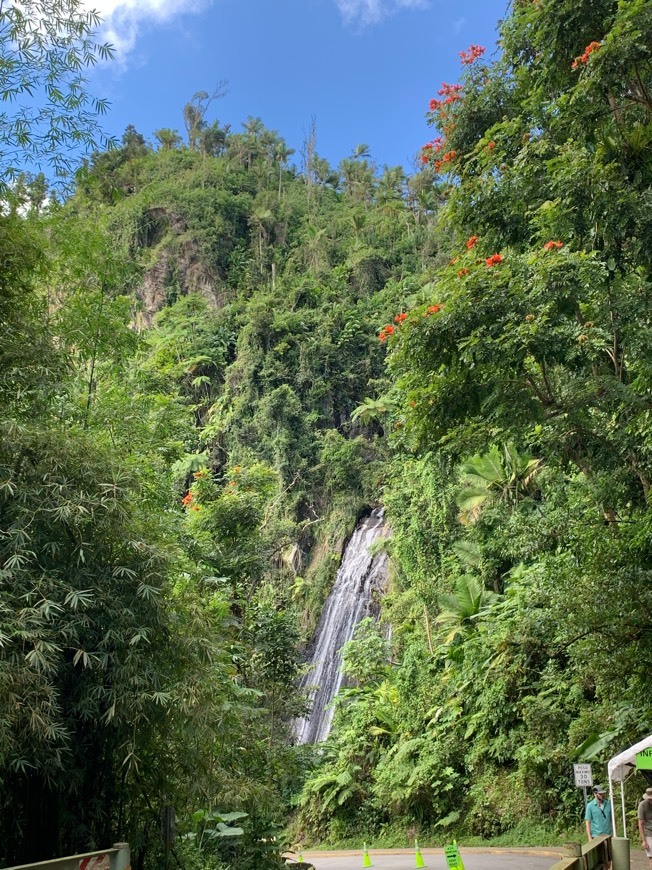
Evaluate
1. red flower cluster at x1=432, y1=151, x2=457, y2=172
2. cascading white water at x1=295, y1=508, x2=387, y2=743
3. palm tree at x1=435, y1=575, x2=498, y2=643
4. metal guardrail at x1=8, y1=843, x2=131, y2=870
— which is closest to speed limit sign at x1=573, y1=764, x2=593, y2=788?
metal guardrail at x1=8, y1=843, x2=131, y2=870

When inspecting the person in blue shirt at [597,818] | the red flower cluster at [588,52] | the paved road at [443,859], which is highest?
the red flower cluster at [588,52]

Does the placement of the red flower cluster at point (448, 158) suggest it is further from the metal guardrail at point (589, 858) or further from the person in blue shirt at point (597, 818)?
the person in blue shirt at point (597, 818)

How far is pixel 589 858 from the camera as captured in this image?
6.17m

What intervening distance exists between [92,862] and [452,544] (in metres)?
17.0

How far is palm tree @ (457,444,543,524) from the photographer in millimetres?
18484

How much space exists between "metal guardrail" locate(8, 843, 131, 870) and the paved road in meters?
7.80

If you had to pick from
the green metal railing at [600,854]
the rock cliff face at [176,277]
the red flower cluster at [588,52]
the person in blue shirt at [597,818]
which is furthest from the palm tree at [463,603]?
the rock cliff face at [176,277]

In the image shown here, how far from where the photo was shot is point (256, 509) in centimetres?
1571

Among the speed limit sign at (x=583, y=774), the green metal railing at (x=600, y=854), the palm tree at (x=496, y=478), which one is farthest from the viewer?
the palm tree at (x=496, y=478)

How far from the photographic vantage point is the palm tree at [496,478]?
18.5 metres

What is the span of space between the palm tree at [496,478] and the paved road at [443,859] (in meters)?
8.09

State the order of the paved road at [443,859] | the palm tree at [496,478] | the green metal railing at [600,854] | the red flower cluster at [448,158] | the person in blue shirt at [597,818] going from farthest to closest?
the palm tree at [496,478], the paved road at [443,859], the red flower cluster at [448,158], the person in blue shirt at [597,818], the green metal railing at [600,854]

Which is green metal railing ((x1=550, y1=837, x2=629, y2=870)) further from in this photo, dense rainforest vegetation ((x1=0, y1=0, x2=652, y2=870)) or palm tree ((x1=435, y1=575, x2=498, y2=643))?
palm tree ((x1=435, y1=575, x2=498, y2=643))

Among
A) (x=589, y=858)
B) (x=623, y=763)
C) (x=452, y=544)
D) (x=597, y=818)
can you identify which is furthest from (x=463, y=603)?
(x=589, y=858)
